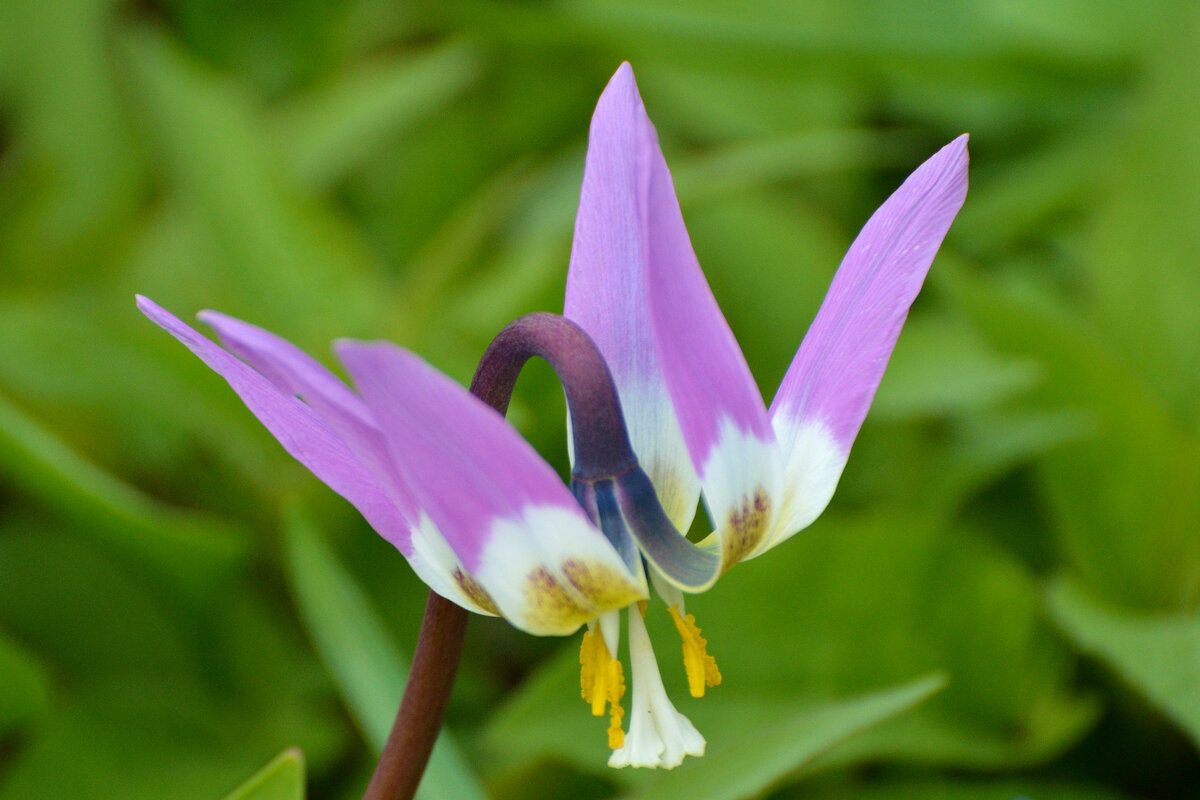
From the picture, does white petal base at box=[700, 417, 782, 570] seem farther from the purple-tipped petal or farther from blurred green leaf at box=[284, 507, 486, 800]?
blurred green leaf at box=[284, 507, 486, 800]

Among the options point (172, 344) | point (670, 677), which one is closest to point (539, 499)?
point (670, 677)

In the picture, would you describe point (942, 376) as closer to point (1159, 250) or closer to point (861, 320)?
point (1159, 250)

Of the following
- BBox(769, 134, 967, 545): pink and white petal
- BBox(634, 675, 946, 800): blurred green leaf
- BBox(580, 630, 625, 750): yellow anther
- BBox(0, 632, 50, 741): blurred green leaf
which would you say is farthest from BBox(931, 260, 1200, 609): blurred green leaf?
BBox(0, 632, 50, 741): blurred green leaf

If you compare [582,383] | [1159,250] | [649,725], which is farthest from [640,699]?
[1159,250]

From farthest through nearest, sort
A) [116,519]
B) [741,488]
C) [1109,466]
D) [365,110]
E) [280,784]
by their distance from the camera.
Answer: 1. [365,110]
2. [1109,466]
3. [116,519]
4. [280,784]
5. [741,488]

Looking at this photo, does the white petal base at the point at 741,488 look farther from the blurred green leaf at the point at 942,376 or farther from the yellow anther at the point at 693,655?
the blurred green leaf at the point at 942,376

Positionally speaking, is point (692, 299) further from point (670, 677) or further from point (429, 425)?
point (670, 677)

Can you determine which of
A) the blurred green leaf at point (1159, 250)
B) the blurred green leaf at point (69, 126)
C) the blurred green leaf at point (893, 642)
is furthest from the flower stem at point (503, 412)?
the blurred green leaf at point (69, 126)
